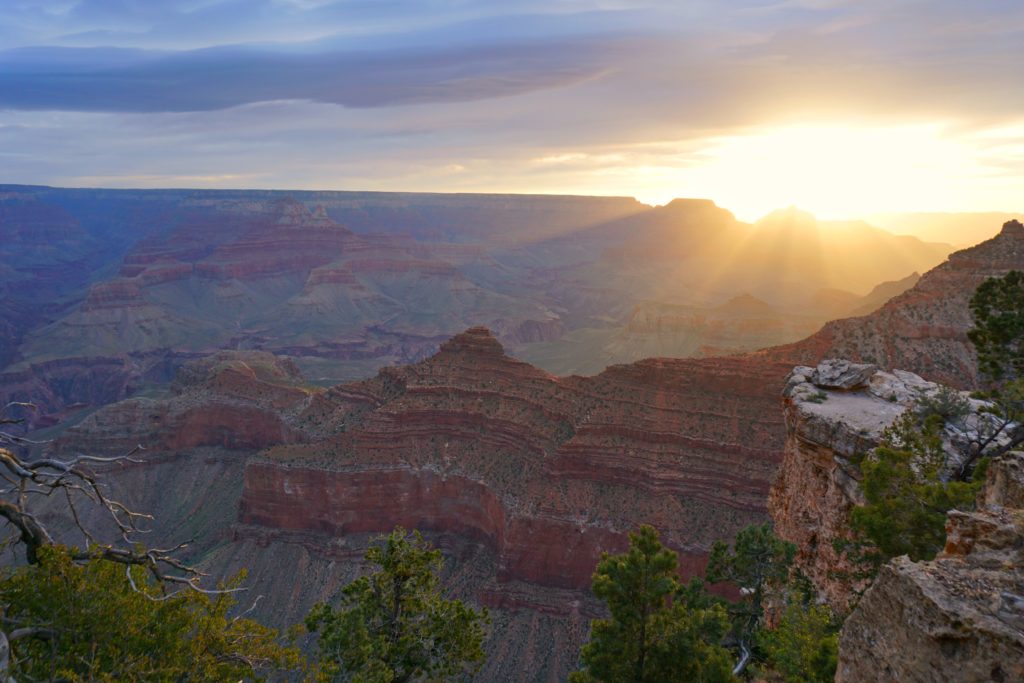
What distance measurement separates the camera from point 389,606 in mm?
16703

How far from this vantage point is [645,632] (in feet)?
55.5

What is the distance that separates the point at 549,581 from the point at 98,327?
157982 mm

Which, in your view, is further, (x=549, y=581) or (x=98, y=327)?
(x=98, y=327)

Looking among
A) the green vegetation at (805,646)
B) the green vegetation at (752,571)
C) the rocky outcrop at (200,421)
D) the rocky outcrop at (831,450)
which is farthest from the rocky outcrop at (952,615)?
the rocky outcrop at (200,421)

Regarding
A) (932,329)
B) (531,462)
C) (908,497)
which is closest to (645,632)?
(908,497)

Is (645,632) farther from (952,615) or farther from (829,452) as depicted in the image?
(952,615)

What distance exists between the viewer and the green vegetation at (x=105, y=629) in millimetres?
9414

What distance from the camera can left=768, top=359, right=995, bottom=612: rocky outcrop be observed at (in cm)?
1973

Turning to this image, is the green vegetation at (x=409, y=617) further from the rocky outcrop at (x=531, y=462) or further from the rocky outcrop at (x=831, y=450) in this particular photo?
the rocky outcrop at (x=531, y=462)

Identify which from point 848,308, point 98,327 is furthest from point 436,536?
point 98,327

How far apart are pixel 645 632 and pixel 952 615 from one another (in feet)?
33.4

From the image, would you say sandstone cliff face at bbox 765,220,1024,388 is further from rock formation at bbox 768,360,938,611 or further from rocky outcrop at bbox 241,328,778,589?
rock formation at bbox 768,360,938,611

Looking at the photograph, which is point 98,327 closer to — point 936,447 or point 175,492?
point 175,492

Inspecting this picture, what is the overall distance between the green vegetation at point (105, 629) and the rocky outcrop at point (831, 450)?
1726cm
